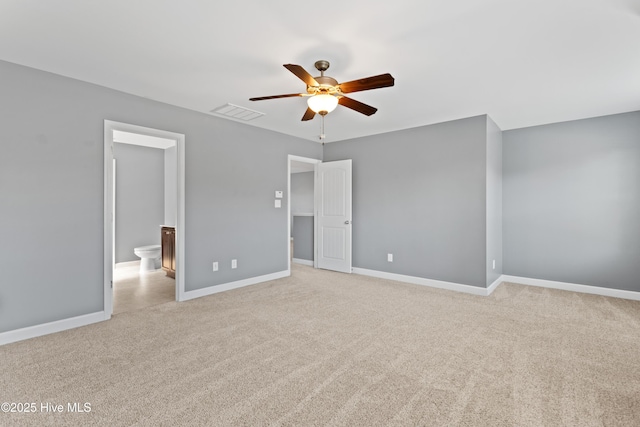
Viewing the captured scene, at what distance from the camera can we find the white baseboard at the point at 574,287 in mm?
4108

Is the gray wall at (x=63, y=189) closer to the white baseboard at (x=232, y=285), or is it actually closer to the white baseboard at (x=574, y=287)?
the white baseboard at (x=232, y=285)

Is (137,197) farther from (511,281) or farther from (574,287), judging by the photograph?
(574,287)

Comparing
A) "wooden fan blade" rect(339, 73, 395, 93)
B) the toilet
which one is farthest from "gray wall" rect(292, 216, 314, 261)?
"wooden fan blade" rect(339, 73, 395, 93)

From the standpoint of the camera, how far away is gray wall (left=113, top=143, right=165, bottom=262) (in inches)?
236

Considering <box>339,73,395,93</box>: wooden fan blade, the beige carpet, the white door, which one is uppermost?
<box>339,73,395,93</box>: wooden fan blade

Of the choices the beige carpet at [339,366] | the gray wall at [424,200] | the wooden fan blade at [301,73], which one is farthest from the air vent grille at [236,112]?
the beige carpet at [339,366]

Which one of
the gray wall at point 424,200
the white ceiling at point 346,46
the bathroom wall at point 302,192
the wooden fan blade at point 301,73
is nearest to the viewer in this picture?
the white ceiling at point 346,46

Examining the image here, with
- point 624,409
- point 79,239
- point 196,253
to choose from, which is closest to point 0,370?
point 79,239

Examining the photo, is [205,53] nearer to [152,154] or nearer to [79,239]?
[79,239]

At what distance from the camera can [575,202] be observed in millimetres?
4422

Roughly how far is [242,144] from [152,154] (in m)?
2.93

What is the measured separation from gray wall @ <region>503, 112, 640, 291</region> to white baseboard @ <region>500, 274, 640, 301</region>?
0.20ft

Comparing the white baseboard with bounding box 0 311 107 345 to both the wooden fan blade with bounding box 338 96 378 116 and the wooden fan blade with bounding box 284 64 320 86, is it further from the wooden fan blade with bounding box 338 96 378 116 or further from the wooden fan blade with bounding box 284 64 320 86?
the wooden fan blade with bounding box 338 96 378 116

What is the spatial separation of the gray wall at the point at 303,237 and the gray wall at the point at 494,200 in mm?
3222
